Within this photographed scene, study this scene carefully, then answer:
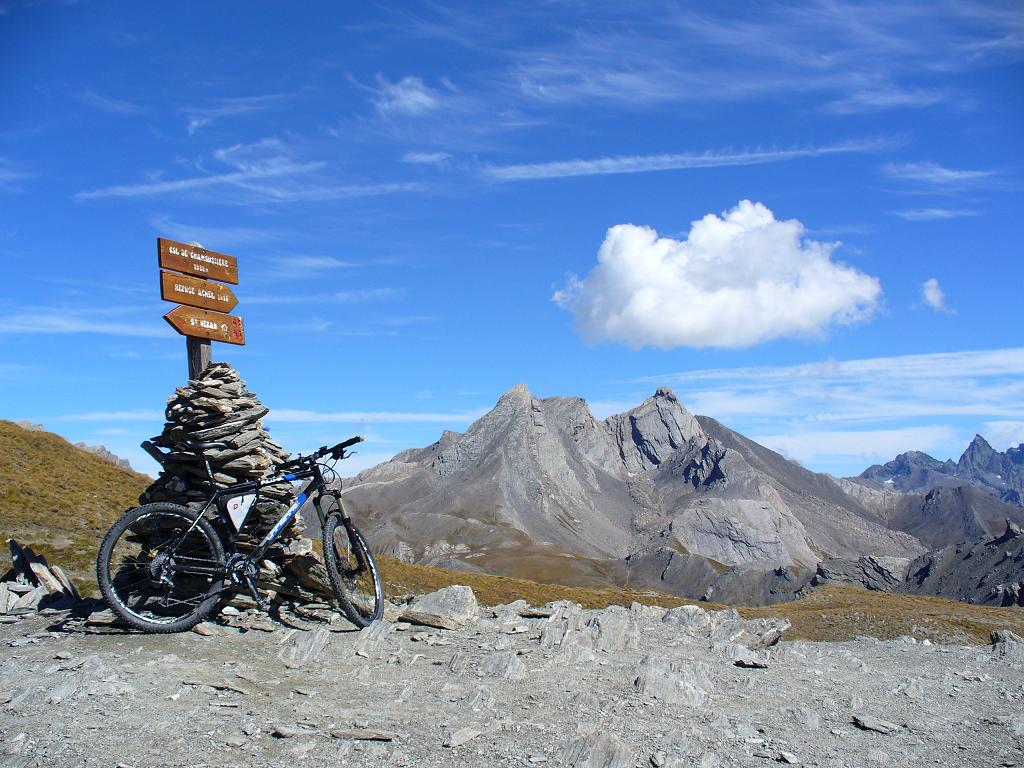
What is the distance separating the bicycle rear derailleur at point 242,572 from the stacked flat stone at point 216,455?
843 millimetres

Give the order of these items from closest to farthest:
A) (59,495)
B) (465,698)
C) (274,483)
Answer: (465,698)
(274,483)
(59,495)

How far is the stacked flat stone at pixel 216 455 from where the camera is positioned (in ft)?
46.5

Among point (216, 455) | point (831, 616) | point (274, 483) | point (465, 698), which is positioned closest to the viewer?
point (465, 698)

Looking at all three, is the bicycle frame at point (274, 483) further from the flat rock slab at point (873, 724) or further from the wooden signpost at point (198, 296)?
the flat rock slab at point (873, 724)

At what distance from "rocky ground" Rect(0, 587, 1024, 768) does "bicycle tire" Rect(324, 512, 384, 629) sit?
468 millimetres

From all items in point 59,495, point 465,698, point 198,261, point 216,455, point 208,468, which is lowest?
point 465,698

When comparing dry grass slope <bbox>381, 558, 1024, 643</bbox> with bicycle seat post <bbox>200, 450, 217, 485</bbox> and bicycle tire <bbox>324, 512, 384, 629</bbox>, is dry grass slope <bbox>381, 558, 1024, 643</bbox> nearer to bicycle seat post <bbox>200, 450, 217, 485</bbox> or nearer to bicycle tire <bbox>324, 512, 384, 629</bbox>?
bicycle tire <bbox>324, 512, 384, 629</bbox>

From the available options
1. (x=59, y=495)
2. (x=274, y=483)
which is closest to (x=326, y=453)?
(x=274, y=483)

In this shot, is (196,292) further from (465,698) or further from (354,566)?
(465,698)

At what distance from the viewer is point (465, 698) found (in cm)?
1027

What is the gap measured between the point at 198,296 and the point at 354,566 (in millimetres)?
6135

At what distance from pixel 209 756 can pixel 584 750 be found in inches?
152

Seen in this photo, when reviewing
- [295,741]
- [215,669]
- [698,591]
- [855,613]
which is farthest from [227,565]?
A: [698,591]

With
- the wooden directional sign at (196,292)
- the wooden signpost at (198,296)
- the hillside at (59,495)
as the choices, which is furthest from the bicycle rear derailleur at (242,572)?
the hillside at (59,495)
